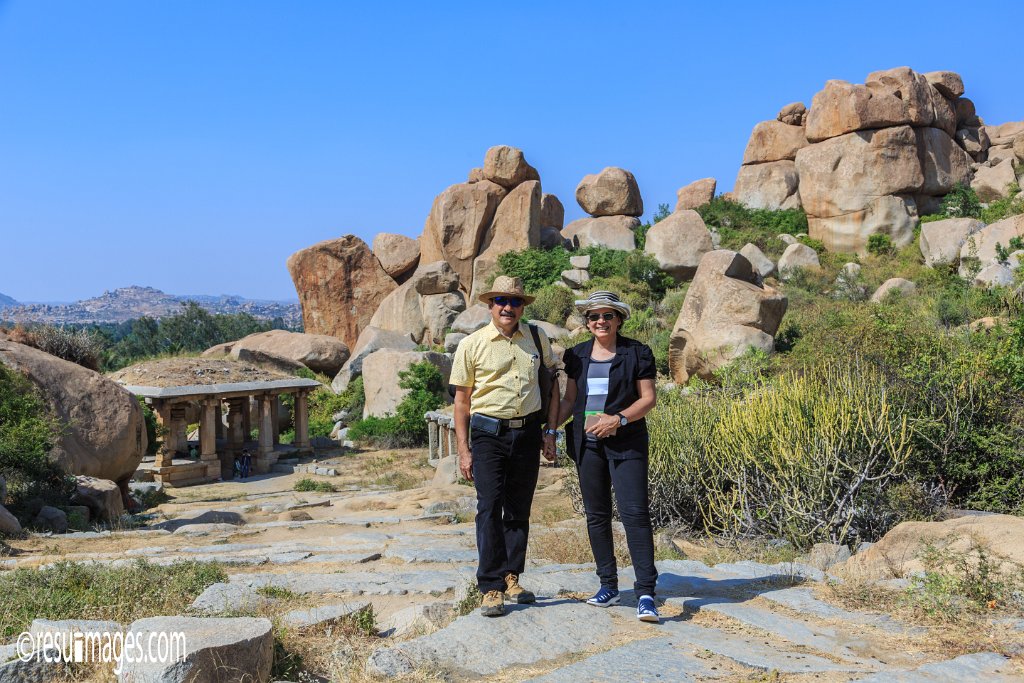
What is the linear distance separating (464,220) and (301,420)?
11699 mm

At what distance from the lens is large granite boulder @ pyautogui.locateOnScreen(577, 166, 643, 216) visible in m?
30.6

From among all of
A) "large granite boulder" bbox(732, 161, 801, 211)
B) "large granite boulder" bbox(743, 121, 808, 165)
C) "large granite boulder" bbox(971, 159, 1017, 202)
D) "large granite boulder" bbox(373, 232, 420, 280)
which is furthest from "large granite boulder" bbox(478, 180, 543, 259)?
"large granite boulder" bbox(971, 159, 1017, 202)

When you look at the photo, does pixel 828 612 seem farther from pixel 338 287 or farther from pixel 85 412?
pixel 338 287

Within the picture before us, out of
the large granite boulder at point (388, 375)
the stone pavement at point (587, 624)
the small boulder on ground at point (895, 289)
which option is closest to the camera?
the stone pavement at point (587, 624)

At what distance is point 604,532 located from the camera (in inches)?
178

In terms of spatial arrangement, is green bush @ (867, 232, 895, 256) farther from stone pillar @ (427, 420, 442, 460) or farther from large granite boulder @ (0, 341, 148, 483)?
large granite boulder @ (0, 341, 148, 483)

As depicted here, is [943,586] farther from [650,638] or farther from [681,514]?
[681,514]

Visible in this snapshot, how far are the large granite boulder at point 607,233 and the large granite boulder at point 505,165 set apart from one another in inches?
110

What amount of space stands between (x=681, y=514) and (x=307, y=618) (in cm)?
466

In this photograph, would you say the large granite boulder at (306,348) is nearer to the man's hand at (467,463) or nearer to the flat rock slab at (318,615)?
the flat rock slab at (318,615)

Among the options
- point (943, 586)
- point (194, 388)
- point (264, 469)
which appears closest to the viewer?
point (943, 586)

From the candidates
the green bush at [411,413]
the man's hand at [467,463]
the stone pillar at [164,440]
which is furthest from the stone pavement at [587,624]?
the green bush at [411,413]

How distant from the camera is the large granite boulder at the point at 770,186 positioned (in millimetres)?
29531

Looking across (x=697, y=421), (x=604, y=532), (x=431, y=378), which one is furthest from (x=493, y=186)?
(x=604, y=532)
